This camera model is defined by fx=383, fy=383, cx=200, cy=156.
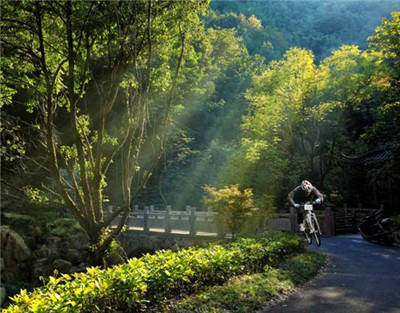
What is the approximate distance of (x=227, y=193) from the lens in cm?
1517

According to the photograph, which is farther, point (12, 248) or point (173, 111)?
point (12, 248)

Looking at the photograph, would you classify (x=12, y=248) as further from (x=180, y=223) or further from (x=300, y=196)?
(x=300, y=196)

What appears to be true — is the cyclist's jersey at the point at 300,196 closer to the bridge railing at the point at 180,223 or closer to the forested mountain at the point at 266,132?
the bridge railing at the point at 180,223

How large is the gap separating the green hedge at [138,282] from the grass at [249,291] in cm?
27

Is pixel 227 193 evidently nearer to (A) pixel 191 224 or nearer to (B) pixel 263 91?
(A) pixel 191 224

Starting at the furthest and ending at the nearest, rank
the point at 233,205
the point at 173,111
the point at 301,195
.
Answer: the point at 173,111 < the point at 233,205 < the point at 301,195

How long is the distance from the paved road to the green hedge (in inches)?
55.9

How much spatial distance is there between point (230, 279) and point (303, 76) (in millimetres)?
23984

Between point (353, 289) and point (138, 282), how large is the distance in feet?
17.2

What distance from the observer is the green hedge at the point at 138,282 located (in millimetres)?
5344

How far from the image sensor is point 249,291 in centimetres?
791

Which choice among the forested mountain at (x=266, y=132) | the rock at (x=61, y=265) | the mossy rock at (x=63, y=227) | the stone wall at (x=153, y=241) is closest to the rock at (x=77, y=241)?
the mossy rock at (x=63, y=227)

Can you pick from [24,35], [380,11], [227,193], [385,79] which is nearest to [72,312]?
[24,35]

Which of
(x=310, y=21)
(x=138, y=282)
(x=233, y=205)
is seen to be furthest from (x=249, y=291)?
(x=310, y=21)
